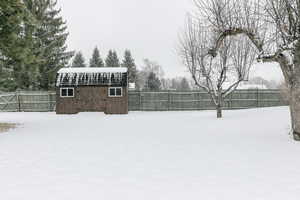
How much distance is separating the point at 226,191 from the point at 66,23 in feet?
106

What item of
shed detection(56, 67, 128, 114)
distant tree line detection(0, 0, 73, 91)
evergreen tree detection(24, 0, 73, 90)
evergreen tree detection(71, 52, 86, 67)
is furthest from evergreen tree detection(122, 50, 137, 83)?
shed detection(56, 67, 128, 114)

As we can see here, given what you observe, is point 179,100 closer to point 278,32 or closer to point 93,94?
point 93,94

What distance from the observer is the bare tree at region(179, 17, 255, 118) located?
635 inches

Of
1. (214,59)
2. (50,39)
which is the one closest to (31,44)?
(214,59)

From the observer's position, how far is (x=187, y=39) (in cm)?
1783

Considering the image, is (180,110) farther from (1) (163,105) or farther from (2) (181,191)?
(2) (181,191)

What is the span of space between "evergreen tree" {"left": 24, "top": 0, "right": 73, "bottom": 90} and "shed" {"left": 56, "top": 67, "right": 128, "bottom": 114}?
8.86 m

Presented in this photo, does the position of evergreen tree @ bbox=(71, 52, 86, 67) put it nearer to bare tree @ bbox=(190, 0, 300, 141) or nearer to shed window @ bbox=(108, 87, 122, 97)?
shed window @ bbox=(108, 87, 122, 97)

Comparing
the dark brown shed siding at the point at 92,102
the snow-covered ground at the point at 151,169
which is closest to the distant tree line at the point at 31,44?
the dark brown shed siding at the point at 92,102

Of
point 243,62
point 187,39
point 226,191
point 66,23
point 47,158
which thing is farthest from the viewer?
point 66,23

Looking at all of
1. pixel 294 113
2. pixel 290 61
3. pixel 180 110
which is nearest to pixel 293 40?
pixel 290 61

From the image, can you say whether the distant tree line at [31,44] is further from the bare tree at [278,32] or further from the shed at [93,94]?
the bare tree at [278,32]

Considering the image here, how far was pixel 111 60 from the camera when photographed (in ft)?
150

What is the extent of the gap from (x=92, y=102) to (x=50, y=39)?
13330mm
